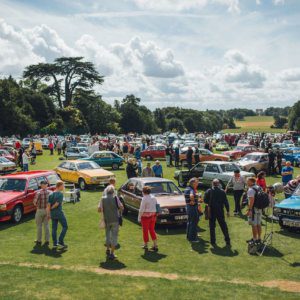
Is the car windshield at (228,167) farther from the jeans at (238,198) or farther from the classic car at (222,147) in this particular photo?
the classic car at (222,147)

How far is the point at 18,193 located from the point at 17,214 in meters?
0.78

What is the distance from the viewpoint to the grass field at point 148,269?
818 centimetres

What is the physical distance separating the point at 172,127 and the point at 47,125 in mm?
61700

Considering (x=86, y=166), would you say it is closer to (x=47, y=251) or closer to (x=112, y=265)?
(x=47, y=251)

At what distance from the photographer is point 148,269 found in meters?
9.67

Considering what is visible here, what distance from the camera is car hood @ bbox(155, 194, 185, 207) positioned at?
13664 millimetres

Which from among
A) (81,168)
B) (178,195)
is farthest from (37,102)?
(178,195)

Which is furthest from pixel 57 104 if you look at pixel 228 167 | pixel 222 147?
pixel 228 167

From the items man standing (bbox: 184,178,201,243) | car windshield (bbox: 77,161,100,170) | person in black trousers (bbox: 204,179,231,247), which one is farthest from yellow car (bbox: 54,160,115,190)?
person in black trousers (bbox: 204,179,231,247)

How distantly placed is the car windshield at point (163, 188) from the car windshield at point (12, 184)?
450 centimetres

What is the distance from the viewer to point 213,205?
11.5 m

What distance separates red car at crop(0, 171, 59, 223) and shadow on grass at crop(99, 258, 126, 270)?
211 inches

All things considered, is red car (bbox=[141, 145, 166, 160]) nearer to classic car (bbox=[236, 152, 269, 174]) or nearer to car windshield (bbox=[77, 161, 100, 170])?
classic car (bbox=[236, 152, 269, 174])

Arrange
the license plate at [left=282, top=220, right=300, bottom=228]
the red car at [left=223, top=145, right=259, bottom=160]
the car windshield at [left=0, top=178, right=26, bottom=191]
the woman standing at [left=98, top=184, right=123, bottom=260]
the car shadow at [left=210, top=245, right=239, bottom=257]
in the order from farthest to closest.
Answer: the red car at [left=223, top=145, right=259, bottom=160] → the car windshield at [left=0, top=178, right=26, bottom=191] → the license plate at [left=282, top=220, right=300, bottom=228] → the car shadow at [left=210, top=245, right=239, bottom=257] → the woman standing at [left=98, top=184, right=123, bottom=260]
